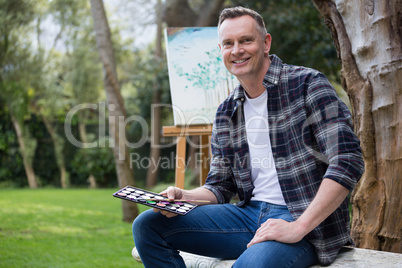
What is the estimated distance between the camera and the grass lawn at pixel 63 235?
313 centimetres

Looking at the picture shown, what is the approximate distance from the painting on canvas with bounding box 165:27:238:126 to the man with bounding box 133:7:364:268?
117 cm

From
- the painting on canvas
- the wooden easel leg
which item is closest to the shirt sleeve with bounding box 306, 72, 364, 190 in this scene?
the wooden easel leg

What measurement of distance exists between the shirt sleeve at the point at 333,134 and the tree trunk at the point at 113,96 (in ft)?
11.1

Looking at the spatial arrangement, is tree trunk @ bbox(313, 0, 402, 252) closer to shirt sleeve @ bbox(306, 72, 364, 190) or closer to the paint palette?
shirt sleeve @ bbox(306, 72, 364, 190)

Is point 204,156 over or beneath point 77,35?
beneath

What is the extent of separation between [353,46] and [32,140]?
911cm

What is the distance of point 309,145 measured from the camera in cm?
150

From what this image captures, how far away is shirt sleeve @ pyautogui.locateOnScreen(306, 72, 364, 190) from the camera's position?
1335 millimetres

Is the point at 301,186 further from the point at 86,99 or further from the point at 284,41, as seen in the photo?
the point at 86,99

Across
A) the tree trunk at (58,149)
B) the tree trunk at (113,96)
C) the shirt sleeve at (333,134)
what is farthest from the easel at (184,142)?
the tree trunk at (58,149)

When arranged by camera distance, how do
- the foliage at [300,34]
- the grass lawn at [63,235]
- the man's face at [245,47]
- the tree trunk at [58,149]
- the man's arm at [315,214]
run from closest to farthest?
the man's arm at [315,214], the man's face at [245,47], the grass lawn at [63,235], the foliage at [300,34], the tree trunk at [58,149]

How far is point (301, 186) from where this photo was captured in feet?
4.86

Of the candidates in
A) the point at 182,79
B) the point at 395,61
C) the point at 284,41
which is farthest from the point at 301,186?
the point at 284,41

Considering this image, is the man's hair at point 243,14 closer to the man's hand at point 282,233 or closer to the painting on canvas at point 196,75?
the man's hand at point 282,233
